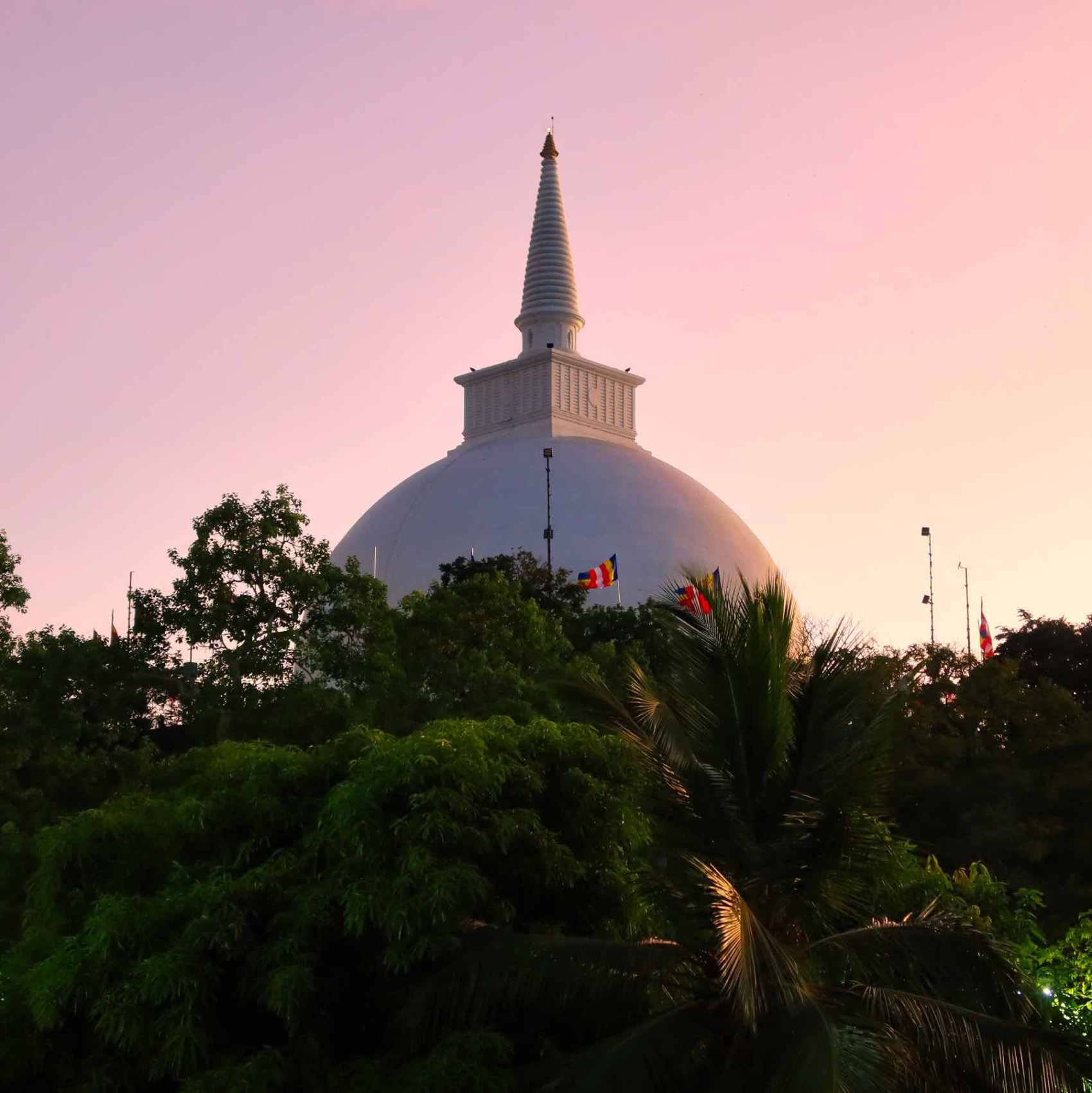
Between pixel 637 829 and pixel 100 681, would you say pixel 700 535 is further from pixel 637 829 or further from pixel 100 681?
pixel 637 829

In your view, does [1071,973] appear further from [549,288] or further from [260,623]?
[549,288]

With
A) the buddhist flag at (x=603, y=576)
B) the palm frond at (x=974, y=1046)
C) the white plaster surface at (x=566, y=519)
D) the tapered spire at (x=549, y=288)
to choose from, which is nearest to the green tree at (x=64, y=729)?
the palm frond at (x=974, y=1046)

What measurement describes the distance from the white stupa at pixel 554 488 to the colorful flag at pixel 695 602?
93.6 feet

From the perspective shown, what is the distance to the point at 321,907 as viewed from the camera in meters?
11.2

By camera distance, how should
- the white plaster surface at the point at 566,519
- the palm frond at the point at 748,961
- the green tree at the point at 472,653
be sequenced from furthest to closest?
the white plaster surface at the point at 566,519 → the green tree at the point at 472,653 → the palm frond at the point at 748,961

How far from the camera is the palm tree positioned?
9719 millimetres

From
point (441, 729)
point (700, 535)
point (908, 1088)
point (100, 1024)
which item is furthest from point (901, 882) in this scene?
point (700, 535)

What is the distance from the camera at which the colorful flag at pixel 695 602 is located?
11109 millimetres

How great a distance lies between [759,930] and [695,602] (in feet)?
11.7

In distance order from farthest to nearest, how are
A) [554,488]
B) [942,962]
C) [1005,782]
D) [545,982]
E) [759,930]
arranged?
1. [554,488]
2. [1005,782]
3. [545,982]
4. [942,962]
5. [759,930]

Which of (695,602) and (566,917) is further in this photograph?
(695,602)

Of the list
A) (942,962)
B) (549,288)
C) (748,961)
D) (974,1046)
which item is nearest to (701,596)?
(748,961)

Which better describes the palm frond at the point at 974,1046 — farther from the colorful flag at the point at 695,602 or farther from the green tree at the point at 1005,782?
the green tree at the point at 1005,782

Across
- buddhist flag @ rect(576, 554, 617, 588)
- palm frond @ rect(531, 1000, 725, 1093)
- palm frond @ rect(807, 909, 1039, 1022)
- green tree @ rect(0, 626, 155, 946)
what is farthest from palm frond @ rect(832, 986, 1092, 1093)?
buddhist flag @ rect(576, 554, 617, 588)
